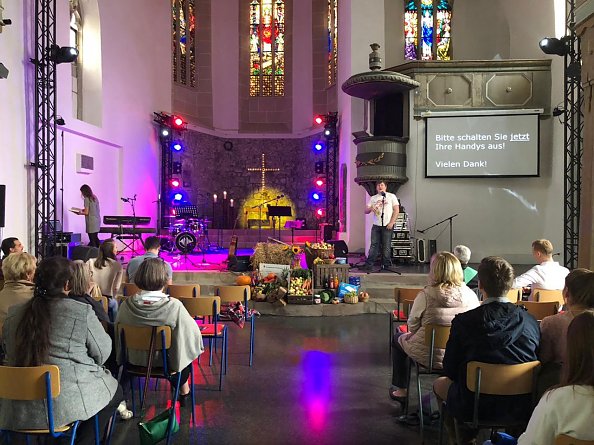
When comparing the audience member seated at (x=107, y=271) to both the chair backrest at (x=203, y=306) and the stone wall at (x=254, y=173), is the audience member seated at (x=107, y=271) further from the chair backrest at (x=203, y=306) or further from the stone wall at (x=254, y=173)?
the stone wall at (x=254, y=173)

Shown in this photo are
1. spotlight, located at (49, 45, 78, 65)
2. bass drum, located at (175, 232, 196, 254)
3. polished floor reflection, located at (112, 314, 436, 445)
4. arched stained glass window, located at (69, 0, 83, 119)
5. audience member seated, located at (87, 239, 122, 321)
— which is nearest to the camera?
polished floor reflection, located at (112, 314, 436, 445)

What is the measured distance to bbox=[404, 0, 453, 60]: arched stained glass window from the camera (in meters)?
13.3

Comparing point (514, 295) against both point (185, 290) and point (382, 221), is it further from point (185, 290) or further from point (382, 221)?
point (382, 221)

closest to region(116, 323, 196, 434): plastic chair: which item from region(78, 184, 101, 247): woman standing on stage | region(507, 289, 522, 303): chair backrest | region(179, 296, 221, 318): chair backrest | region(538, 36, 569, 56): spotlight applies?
region(179, 296, 221, 318): chair backrest

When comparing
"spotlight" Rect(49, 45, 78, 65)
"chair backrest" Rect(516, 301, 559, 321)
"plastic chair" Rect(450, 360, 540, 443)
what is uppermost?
"spotlight" Rect(49, 45, 78, 65)

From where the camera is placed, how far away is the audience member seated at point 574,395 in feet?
5.38

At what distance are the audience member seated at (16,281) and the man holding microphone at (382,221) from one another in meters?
5.67

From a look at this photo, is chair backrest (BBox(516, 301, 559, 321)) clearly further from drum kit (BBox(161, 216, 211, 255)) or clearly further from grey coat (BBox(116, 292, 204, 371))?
drum kit (BBox(161, 216, 211, 255))

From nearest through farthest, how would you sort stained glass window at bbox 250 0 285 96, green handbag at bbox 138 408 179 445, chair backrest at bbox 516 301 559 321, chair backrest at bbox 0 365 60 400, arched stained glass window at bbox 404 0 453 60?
chair backrest at bbox 0 365 60 400
green handbag at bbox 138 408 179 445
chair backrest at bbox 516 301 559 321
arched stained glass window at bbox 404 0 453 60
stained glass window at bbox 250 0 285 96

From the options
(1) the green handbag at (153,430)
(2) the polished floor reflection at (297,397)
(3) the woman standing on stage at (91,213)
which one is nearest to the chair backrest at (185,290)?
(2) the polished floor reflection at (297,397)

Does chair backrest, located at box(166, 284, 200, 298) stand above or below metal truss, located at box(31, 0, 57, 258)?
below

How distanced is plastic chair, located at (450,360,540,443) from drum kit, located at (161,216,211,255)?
8.73 metres

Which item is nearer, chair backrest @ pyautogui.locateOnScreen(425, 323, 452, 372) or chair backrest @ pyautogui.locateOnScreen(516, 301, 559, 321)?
chair backrest @ pyautogui.locateOnScreen(425, 323, 452, 372)

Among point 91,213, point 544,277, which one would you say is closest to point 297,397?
point 544,277
